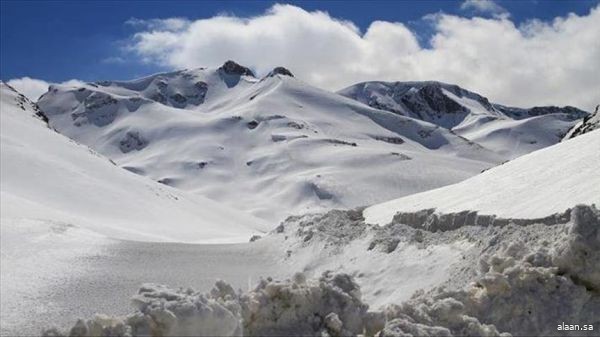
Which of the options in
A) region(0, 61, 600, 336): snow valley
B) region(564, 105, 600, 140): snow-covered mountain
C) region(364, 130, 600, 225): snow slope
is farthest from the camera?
region(564, 105, 600, 140): snow-covered mountain

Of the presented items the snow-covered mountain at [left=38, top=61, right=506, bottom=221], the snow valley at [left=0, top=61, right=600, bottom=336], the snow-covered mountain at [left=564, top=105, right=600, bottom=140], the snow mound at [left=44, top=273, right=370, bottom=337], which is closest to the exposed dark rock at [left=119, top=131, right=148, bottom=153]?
the snow-covered mountain at [left=38, top=61, right=506, bottom=221]

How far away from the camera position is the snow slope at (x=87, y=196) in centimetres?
2743

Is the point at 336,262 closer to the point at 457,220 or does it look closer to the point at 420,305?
the point at 457,220

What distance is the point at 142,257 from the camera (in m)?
15.7

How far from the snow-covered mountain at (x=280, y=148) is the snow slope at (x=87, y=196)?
1829 inches

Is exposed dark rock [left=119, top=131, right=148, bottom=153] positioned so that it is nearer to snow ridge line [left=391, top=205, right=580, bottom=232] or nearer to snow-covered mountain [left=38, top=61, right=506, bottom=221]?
snow-covered mountain [left=38, top=61, right=506, bottom=221]

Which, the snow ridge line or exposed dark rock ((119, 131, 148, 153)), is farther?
exposed dark rock ((119, 131, 148, 153))

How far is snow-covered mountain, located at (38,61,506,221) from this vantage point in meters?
108

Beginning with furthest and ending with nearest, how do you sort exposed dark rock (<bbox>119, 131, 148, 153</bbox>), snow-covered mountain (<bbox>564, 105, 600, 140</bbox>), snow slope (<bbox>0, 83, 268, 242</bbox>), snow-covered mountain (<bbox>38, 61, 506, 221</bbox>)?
exposed dark rock (<bbox>119, 131, 148, 153</bbox>)
snow-covered mountain (<bbox>38, 61, 506, 221</bbox>)
snow-covered mountain (<bbox>564, 105, 600, 140</bbox>)
snow slope (<bbox>0, 83, 268, 242</bbox>)

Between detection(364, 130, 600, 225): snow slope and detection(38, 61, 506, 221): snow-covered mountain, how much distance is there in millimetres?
76540

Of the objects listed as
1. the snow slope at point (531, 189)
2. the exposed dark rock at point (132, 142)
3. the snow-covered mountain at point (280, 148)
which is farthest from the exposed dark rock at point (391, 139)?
the snow slope at point (531, 189)

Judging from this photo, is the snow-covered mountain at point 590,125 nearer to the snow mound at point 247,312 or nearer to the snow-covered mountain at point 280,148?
the snow mound at point 247,312

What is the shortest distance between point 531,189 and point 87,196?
2683cm

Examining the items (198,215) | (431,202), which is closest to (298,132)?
(198,215)
